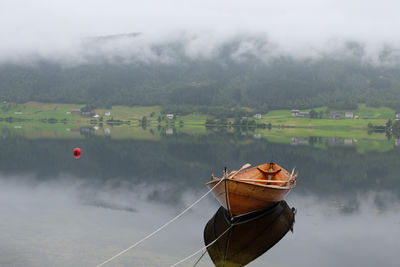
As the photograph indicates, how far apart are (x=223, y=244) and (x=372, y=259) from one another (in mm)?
7166

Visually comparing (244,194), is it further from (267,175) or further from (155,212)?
(155,212)

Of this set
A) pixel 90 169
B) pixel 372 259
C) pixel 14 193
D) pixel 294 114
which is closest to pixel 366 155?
pixel 90 169

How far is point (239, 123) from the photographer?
184625 millimetres

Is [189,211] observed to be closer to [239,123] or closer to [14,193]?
[14,193]

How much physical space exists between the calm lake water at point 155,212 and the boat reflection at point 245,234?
48cm

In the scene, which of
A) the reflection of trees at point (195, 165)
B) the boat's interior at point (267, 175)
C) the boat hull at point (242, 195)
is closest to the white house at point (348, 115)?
the reflection of trees at point (195, 165)

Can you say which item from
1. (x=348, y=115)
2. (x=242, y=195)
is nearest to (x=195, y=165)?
(x=242, y=195)

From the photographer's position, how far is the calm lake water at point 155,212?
18734 mm

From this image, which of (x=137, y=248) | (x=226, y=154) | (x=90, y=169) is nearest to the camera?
(x=137, y=248)

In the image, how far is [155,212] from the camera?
2598cm

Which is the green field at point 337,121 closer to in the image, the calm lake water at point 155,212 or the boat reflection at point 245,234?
the calm lake water at point 155,212

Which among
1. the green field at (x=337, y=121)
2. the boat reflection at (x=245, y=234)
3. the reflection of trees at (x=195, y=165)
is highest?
the boat reflection at (x=245, y=234)

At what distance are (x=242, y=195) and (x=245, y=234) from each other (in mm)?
2142

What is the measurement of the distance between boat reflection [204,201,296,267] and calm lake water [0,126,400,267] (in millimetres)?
480
